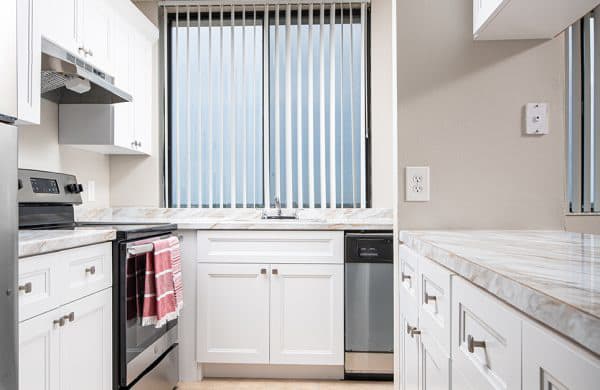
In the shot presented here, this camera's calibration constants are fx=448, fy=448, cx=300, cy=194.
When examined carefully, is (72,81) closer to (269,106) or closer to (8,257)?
(8,257)

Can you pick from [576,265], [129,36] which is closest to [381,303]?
[576,265]

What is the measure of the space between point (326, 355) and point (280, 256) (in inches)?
23.9

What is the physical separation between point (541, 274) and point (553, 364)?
0.15m

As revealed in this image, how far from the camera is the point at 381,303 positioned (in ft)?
7.97

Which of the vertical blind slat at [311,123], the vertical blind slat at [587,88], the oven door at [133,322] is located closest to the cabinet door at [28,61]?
the oven door at [133,322]

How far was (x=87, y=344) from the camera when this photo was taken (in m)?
1.65

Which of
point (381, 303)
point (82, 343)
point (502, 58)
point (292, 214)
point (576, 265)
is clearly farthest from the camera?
point (292, 214)

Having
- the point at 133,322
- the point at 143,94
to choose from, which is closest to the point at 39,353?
the point at 133,322

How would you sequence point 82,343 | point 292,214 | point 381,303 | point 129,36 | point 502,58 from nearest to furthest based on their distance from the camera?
point 502,58
point 82,343
point 381,303
point 129,36
point 292,214

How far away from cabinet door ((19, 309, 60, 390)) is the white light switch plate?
1623 mm

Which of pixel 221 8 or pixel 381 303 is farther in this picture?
pixel 221 8

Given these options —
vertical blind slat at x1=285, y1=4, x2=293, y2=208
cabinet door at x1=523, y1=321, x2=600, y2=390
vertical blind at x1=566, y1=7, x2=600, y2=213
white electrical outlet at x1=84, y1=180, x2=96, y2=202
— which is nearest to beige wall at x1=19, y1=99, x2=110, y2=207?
white electrical outlet at x1=84, y1=180, x2=96, y2=202

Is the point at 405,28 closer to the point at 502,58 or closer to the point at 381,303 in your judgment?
the point at 502,58

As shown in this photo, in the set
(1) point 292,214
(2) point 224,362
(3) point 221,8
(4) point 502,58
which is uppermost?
(3) point 221,8
